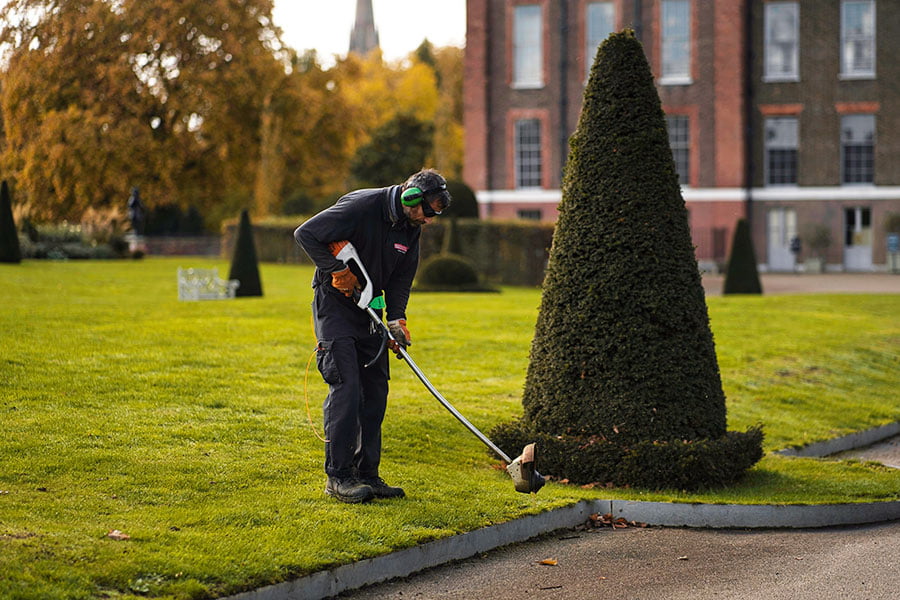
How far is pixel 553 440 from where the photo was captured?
8.73 meters

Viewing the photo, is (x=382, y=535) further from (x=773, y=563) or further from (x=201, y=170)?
(x=201, y=170)

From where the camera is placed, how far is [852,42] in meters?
43.0

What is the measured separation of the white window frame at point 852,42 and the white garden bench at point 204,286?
96.4 feet

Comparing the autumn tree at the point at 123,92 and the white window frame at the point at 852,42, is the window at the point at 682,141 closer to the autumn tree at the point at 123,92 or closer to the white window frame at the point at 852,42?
the white window frame at the point at 852,42

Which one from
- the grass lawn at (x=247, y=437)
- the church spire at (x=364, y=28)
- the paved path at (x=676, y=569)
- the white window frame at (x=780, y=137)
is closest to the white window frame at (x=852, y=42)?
the white window frame at (x=780, y=137)

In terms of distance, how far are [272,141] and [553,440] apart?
38.3 m

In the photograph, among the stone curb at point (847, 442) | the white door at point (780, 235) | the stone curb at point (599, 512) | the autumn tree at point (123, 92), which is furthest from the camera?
the white door at point (780, 235)

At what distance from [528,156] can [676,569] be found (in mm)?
38477

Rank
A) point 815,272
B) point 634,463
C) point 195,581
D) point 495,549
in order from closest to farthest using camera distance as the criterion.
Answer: point 195,581, point 495,549, point 634,463, point 815,272

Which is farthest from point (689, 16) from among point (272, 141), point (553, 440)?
point (553, 440)

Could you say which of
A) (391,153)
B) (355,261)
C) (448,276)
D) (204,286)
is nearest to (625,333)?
(355,261)

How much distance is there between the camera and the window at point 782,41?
43.1 meters

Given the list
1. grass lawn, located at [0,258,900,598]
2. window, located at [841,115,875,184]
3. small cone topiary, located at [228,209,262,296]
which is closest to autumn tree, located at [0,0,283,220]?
small cone topiary, located at [228,209,262,296]

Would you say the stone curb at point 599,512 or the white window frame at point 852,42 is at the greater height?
the white window frame at point 852,42
